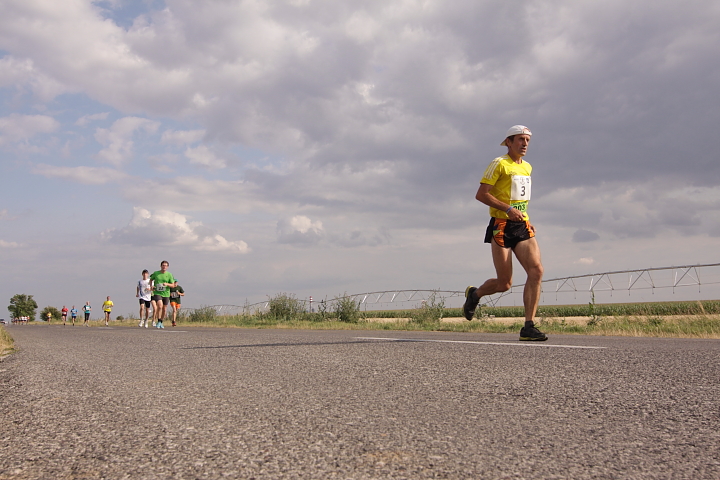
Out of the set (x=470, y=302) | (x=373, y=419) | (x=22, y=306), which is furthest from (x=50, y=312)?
(x=373, y=419)

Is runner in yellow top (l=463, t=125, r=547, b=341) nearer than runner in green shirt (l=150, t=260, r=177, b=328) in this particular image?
Yes

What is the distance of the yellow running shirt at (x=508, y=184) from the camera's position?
673 cm

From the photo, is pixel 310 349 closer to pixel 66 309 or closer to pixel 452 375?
pixel 452 375

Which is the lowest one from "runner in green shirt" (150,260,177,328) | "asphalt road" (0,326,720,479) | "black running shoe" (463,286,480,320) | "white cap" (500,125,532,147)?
"asphalt road" (0,326,720,479)

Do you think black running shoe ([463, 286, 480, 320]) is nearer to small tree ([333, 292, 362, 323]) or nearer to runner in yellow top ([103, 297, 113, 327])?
small tree ([333, 292, 362, 323])

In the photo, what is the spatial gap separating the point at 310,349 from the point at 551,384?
305 centimetres

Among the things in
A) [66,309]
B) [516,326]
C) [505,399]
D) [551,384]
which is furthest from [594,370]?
[66,309]

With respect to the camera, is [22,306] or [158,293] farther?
[22,306]

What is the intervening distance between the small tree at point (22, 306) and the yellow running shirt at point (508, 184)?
149350 millimetres

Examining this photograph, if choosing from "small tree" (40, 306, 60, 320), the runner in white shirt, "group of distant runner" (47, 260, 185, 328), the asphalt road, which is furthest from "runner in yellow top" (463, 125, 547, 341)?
"small tree" (40, 306, 60, 320)

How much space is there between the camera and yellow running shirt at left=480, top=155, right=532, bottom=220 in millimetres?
6727

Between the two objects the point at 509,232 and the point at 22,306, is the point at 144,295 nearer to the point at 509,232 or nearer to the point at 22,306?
the point at 509,232

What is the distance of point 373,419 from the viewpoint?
8.71 ft

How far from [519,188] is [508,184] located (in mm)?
139
